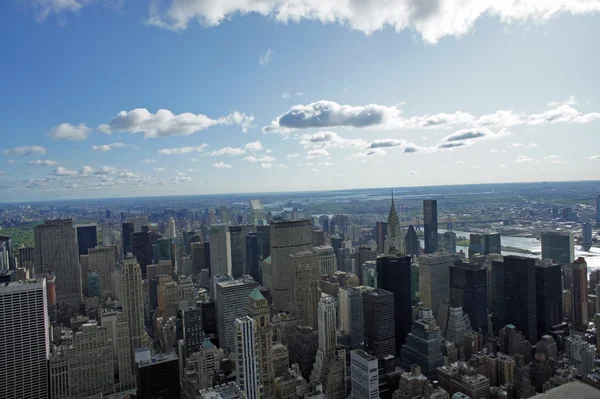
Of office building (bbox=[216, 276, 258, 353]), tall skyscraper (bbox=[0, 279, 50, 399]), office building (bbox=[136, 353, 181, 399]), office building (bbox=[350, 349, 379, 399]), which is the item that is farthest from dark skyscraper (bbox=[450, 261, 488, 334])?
tall skyscraper (bbox=[0, 279, 50, 399])

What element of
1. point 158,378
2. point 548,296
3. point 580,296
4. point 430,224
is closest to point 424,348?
point 548,296

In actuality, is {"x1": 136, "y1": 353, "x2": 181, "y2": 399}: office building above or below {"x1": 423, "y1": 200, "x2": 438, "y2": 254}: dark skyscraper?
below

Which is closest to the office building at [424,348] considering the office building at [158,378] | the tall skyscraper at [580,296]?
the tall skyscraper at [580,296]

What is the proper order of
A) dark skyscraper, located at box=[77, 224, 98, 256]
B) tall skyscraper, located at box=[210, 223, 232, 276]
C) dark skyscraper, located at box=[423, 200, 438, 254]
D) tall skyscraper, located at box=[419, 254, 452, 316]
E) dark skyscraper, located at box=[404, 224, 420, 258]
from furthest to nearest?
dark skyscraper, located at box=[423, 200, 438, 254] → dark skyscraper, located at box=[404, 224, 420, 258] → dark skyscraper, located at box=[77, 224, 98, 256] → tall skyscraper, located at box=[210, 223, 232, 276] → tall skyscraper, located at box=[419, 254, 452, 316]

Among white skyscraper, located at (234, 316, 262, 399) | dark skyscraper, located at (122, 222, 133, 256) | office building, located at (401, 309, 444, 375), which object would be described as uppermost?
dark skyscraper, located at (122, 222, 133, 256)

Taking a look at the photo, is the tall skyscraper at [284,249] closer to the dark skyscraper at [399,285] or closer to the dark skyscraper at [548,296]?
the dark skyscraper at [399,285]

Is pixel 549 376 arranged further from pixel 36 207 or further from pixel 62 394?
pixel 36 207

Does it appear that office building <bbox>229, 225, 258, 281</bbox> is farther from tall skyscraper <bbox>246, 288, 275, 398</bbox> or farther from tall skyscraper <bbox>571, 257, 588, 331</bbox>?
tall skyscraper <bbox>571, 257, 588, 331</bbox>
